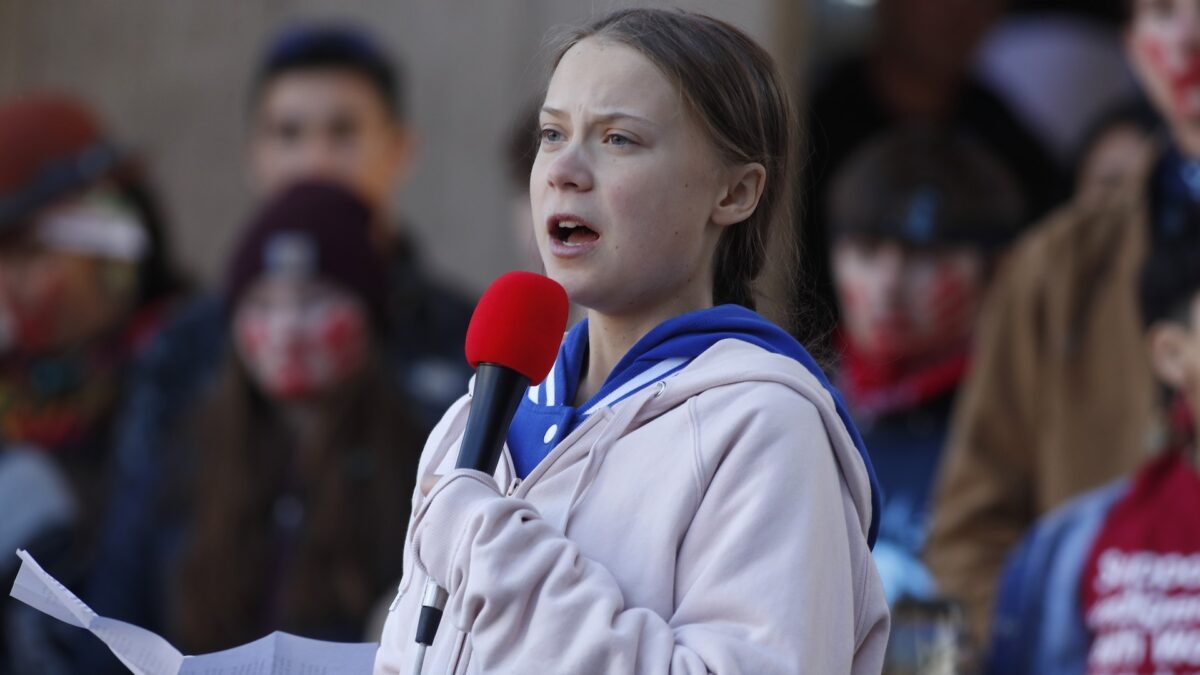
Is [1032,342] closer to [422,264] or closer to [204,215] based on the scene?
[422,264]

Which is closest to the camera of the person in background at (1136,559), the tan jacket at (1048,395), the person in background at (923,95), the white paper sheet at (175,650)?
the white paper sheet at (175,650)

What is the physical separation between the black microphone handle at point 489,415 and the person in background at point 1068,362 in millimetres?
2779

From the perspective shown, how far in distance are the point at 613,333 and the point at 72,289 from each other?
14.9ft

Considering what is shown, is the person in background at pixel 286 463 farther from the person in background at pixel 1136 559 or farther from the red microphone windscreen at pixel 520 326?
the red microphone windscreen at pixel 520 326

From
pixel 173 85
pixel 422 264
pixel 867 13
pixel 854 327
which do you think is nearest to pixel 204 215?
pixel 173 85

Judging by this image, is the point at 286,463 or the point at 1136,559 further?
the point at 286,463

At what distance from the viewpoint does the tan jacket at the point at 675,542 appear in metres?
1.92

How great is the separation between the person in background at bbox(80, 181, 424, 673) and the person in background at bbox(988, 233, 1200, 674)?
1696 millimetres

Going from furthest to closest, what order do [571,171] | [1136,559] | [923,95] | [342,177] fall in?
[923,95] → [342,177] → [1136,559] → [571,171]

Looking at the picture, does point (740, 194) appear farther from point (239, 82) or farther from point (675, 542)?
point (239, 82)

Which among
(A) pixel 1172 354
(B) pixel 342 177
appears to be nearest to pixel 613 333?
(A) pixel 1172 354

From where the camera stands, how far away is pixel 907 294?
5207 mm

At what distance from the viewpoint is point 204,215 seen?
26.3 ft

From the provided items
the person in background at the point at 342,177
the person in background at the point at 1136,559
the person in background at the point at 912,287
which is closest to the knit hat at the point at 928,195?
the person in background at the point at 912,287
